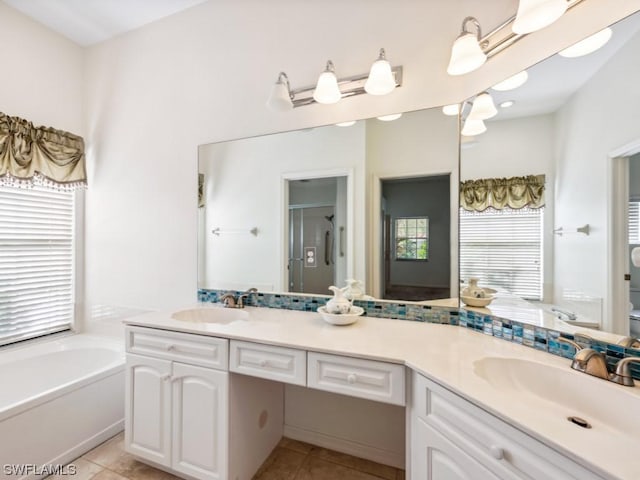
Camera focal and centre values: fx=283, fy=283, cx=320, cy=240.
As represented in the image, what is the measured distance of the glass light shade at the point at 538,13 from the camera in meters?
0.99

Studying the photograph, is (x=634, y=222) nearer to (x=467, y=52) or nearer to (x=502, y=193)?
(x=502, y=193)

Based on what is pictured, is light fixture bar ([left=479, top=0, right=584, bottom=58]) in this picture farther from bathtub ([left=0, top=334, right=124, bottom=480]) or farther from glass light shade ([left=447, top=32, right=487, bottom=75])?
bathtub ([left=0, top=334, right=124, bottom=480])

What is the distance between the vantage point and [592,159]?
1.03 metres

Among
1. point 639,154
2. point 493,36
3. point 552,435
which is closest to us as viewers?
Answer: point 552,435

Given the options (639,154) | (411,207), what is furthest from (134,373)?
(639,154)

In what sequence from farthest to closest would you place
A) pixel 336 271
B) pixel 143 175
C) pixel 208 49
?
pixel 143 175
pixel 208 49
pixel 336 271

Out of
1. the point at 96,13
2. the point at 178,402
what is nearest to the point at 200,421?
the point at 178,402

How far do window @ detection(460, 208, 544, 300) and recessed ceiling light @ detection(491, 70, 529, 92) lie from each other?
554 mm

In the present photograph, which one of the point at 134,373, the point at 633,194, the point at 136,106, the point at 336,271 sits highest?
the point at 136,106

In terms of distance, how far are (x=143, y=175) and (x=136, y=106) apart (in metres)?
0.58

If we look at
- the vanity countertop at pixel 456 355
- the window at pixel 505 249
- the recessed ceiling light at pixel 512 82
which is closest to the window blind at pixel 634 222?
the window at pixel 505 249

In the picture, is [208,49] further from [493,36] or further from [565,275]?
[565,275]

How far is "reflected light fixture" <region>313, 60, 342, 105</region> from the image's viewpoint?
1.55 metres

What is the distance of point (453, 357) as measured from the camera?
108 centimetres
